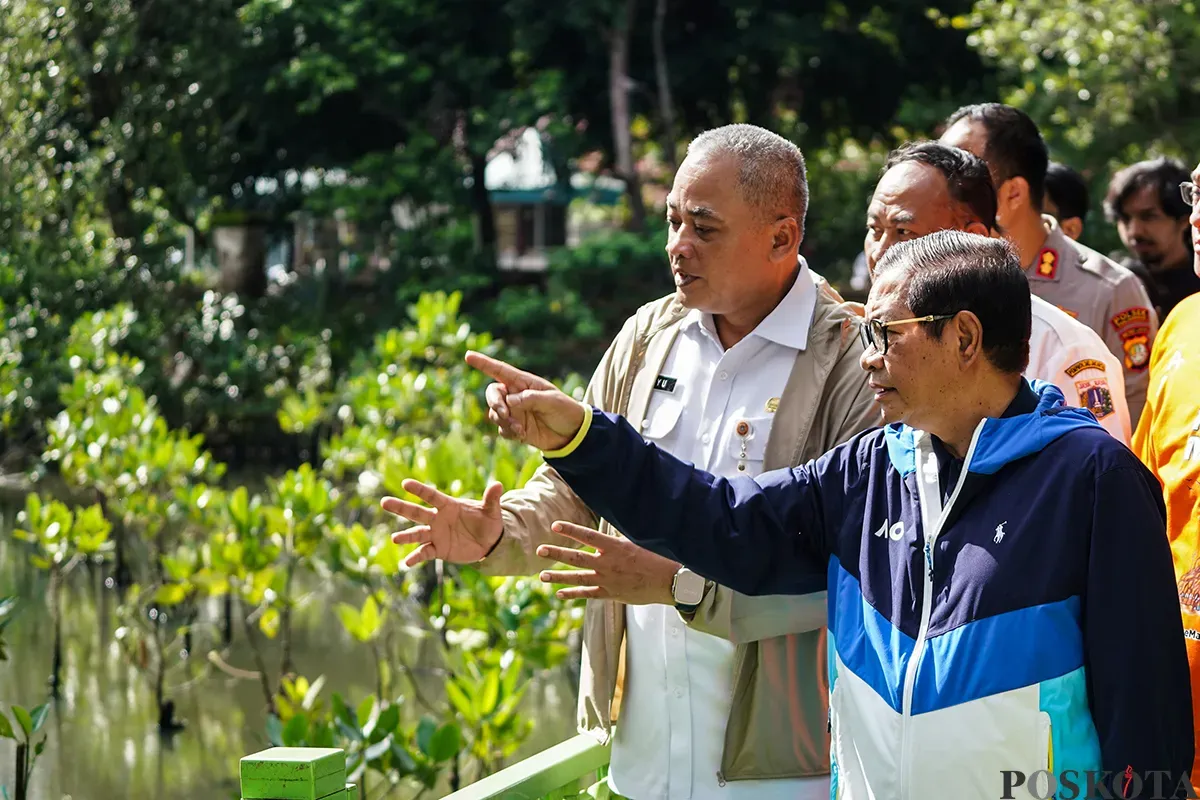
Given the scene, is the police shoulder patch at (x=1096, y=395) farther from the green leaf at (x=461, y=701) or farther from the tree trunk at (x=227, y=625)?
the tree trunk at (x=227, y=625)

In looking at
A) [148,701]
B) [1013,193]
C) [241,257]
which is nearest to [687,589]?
[1013,193]

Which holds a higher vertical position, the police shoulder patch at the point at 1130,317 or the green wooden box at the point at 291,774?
the police shoulder patch at the point at 1130,317

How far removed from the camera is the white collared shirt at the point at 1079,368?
8.25 ft

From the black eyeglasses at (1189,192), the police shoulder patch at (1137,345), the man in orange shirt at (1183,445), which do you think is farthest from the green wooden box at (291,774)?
the police shoulder patch at (1137,345)

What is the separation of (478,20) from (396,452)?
1120 cm

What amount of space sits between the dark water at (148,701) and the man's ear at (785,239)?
13.5ft

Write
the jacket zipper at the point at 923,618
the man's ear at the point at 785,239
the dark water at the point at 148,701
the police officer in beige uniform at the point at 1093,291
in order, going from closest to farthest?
the jacket zipper at the point at 923,618 < the man's ear at the point at 785,239 < the police officer in beige uniform at the point at 1093,291 < the dark water at the point at 148,701

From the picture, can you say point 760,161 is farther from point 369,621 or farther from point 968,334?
point 369,621

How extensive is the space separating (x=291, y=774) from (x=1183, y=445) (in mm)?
1576

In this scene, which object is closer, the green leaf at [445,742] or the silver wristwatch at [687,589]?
→ the silver wristwatch at [687,589]

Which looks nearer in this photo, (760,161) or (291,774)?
(291,774)

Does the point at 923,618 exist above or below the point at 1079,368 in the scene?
below

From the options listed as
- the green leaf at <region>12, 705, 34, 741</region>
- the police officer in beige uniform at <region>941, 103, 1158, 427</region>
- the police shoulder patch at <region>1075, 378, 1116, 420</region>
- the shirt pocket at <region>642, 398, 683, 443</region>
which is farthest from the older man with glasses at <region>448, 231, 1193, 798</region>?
the green leaf at <region>12, 705, 34, 741</region>

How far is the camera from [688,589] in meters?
2.40
